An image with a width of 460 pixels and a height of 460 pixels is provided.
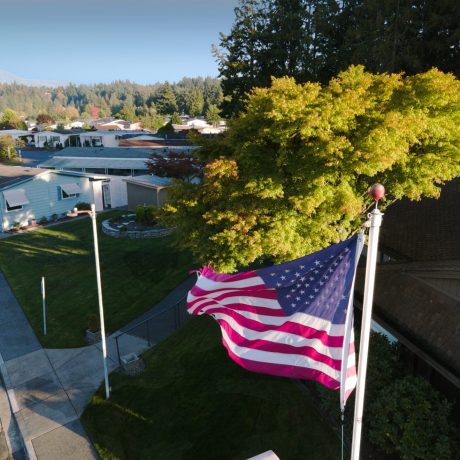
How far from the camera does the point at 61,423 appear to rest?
496 inches

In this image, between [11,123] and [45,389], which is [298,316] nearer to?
[45,389]

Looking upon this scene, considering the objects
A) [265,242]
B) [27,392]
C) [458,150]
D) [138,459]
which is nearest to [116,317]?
[27,392]

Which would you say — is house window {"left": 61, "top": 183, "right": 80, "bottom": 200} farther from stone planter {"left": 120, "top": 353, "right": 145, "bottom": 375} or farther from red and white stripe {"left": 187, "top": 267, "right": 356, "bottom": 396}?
red and white stripe {"left": 187, "top": 267, "right": 356, "bottom": 396}

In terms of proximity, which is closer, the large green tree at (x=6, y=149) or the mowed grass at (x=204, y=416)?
the mowed grass at (x=204, y=416)

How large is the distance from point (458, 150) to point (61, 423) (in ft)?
47.6

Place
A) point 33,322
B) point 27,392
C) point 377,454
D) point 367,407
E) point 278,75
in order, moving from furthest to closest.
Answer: point 278,75
point 33,322
point 27,392
point 367,407
point 377,454

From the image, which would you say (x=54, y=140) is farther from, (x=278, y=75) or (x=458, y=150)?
(x=458, y=150)

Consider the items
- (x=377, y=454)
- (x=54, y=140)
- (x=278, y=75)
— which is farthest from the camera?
(x=54, y=140)

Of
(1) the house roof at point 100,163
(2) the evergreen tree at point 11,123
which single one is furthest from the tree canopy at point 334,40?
(2) the evergreen tree at point 11,123

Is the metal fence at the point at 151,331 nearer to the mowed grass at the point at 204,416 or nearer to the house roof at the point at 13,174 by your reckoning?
the mowed grass at the point at 204,416

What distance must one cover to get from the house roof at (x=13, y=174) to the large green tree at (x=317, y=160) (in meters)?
25.6

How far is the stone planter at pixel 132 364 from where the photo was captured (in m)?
14.5

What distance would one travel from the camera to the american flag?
647cm

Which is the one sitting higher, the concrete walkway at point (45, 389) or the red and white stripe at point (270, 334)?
the red and white stripe at point (270, 334)
